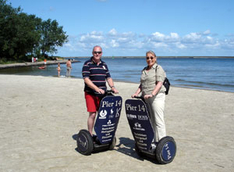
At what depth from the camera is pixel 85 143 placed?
15.2 ft

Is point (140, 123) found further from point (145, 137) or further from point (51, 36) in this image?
point (51, 36)

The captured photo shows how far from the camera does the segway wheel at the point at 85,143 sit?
181 inches

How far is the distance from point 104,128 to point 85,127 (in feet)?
6.79

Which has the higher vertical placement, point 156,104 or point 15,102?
point 156,104

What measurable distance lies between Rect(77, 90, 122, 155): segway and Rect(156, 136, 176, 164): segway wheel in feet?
2.88

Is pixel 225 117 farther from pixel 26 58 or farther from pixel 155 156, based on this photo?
pixel 26 58

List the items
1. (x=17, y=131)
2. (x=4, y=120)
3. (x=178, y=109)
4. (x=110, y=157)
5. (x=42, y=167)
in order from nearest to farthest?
(x=42, y=167)
(x=110, y=157)
(x=17, y=131)
(x=4, y=120)
(x=178, y=109)

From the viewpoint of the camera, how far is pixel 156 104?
439cm

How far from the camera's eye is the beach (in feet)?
13.9

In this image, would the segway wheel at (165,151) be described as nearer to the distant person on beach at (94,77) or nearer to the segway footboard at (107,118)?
the segway footboard at (107,118)

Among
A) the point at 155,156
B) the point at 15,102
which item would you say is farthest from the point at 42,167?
the point at 15,102

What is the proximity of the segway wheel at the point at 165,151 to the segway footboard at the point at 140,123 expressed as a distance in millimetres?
173

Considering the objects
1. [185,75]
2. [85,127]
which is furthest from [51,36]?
[85,127]

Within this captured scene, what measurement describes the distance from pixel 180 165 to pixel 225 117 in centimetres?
397
